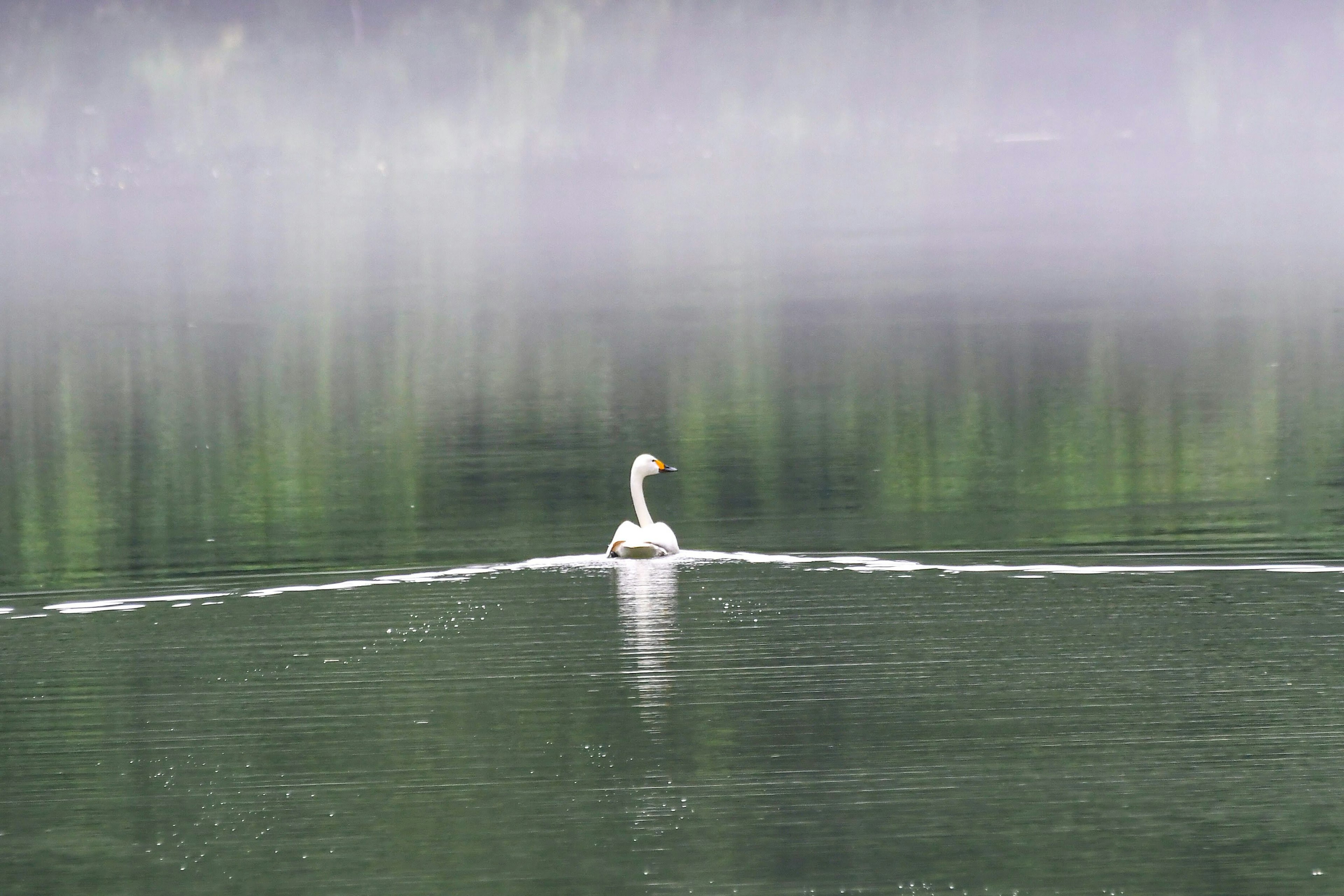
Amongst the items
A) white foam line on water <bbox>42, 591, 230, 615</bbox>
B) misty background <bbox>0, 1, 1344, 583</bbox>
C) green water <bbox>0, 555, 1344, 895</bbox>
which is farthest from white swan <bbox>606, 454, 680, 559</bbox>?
white foam line on water <bbox>42, 591, 230, 615</bbox>

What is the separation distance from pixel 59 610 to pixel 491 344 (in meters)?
40.9

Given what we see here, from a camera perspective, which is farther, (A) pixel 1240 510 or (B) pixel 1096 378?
(B) pixel 1096 378

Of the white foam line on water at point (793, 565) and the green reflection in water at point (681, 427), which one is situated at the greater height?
the green reflection in water at point (681, 427)

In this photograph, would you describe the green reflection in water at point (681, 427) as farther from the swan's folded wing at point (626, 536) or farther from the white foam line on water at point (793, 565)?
the swan's folded wing at point (626, 536)

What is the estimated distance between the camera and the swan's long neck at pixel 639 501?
25.5 meters

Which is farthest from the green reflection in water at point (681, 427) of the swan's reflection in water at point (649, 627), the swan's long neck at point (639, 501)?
the swan's reflection in water at point (649, 627)

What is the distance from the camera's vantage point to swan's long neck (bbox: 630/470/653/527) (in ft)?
83.7

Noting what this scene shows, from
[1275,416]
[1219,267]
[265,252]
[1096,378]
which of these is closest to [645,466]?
[1275,416]

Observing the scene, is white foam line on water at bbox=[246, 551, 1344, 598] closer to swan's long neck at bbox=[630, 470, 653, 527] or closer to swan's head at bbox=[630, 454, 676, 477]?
swan's long neck at bbox=[630, 470, 653, 527]

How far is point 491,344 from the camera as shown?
63938mm

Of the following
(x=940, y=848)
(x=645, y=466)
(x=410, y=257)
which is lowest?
(x=940, y=848)

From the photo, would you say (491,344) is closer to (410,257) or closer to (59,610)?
(59,610)

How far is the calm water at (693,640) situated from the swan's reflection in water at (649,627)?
60 millimetres

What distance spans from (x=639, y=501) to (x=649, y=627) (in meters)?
4.81
